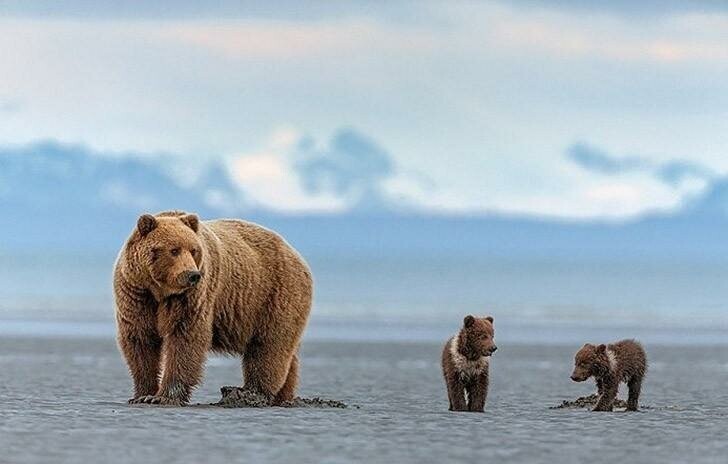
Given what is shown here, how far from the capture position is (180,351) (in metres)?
14.9

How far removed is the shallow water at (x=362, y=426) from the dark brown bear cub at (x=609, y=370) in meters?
0.40

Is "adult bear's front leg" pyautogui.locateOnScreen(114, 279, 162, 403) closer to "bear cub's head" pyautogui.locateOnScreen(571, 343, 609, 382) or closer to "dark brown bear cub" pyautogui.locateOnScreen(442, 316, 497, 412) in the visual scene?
"dark brown bear cub" pyautogui.locateOnScreen(442, 316, 497, 412)

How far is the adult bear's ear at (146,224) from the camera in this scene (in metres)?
14.4

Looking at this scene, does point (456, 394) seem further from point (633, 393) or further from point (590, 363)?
point (633, 393)

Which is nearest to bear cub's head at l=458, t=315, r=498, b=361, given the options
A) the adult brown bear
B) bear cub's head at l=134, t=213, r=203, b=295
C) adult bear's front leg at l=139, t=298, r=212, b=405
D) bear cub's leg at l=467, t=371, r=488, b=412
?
bear cub's leg at l=467, t=371, r=488, b=412

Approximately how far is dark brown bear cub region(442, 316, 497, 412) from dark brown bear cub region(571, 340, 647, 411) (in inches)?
35.3

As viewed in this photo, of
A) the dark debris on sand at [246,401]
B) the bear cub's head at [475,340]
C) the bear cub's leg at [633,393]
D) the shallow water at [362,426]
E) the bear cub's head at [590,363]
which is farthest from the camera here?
the bear cub's leg at [633,393]

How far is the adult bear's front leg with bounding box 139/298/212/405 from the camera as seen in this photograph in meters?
14.8

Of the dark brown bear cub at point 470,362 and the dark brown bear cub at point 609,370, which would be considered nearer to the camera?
the dark brown bear cub at point 470,362

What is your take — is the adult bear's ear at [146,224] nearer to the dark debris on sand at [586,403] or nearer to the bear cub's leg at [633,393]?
the dark debris on sand at [586,403]

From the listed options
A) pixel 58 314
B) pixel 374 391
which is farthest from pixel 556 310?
pixel 374 391

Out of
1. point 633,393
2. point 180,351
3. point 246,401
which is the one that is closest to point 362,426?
point 180,351

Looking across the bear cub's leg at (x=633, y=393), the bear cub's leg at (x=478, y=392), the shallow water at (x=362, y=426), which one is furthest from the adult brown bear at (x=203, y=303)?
the bear cub's leg at (x=633, y=393)

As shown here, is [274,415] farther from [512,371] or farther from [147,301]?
[512,371]
